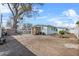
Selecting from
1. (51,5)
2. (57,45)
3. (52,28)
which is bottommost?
(57,45)

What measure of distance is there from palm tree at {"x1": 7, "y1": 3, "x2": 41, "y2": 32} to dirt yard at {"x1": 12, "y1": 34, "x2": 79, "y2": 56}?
8.4 inches

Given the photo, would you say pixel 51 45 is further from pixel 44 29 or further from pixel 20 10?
pixel 20 10

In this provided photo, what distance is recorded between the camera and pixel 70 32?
285 cm

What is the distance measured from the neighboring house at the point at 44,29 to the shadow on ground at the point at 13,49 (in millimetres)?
223

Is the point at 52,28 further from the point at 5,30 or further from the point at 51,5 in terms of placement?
the point at 5,30

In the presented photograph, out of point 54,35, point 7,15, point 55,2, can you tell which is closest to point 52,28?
point 54,35

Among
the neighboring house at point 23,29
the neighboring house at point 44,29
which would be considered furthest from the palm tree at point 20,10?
the neighboring house at point 44,29

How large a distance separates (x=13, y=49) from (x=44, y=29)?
41 cm

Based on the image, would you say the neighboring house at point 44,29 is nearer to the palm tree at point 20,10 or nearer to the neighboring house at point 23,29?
the neighboring house at point 23,29

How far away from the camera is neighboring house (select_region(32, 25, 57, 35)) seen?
9.38 ft

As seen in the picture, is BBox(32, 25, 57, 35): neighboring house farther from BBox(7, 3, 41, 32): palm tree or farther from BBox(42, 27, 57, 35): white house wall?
BBox(7, 3, 41, 32): palm tree

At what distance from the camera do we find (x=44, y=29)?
2.88 m

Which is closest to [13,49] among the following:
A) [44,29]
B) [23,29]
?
[23,29]

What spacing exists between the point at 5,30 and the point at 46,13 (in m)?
0.49
